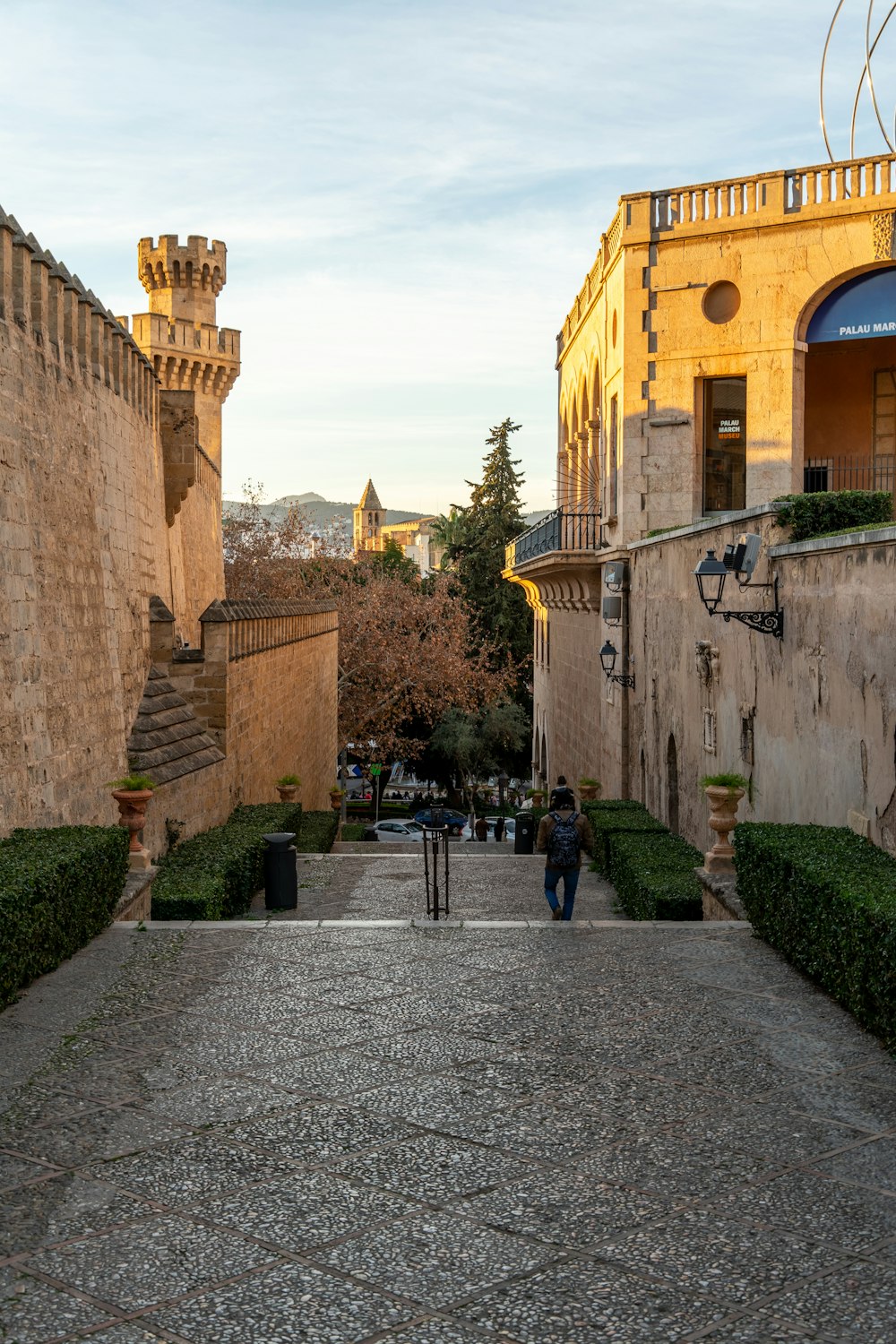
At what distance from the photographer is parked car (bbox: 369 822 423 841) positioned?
114 feet

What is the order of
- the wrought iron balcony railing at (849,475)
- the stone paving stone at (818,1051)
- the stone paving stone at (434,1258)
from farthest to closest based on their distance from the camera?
1. the wrought iron balcony railing at (849,475)
2. the stone paving stone at (818,1051)
3. the stone paving stone at (434,1258)

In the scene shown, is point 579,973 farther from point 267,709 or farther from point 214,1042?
point 267,709

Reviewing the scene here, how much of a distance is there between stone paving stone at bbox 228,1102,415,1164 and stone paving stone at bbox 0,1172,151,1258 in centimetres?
72

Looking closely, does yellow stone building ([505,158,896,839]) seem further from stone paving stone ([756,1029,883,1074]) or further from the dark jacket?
stone paving stone ([756,1029,883,1074])

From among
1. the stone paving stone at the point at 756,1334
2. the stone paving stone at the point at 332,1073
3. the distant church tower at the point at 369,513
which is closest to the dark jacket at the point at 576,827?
the stone paving stone at the point at 332,1073

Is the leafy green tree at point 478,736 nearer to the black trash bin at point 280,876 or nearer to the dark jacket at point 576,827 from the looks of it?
the black trash bin at point 280,876

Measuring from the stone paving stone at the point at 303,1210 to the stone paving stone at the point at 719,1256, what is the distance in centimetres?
89

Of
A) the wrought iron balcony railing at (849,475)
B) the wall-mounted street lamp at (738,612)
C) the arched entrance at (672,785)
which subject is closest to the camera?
the wall-mounted street lamp at (738,612)

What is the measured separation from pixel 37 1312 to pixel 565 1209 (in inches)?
75.7

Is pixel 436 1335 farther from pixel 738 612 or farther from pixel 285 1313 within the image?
pixel 738 612

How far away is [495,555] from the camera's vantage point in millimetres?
52344

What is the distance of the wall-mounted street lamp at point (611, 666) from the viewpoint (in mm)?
A: 20502

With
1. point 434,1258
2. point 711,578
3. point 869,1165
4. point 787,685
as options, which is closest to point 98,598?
point 711,578

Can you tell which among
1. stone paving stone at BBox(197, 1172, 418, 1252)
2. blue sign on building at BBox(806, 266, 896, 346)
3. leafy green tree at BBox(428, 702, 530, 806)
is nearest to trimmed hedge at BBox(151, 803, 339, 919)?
stone paving stone at BBox(197, 1172, 418, 1252)
